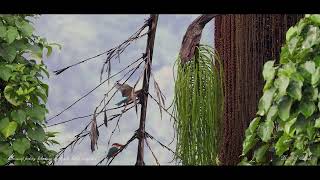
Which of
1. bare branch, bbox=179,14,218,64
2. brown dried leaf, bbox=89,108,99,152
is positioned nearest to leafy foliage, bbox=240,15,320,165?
bare branch, bbox=179,14,218,64

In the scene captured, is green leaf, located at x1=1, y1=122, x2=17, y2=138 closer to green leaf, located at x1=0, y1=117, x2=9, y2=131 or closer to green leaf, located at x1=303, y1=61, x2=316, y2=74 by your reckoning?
green leaf, located at x1=0, y1=117, x2=9, y2=131

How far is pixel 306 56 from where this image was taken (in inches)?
67.6

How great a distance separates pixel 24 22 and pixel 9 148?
407 mm

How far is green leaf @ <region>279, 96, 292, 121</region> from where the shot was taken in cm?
170

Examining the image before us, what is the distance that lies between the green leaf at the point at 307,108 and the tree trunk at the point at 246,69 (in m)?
0.39

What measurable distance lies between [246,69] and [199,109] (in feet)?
0.85

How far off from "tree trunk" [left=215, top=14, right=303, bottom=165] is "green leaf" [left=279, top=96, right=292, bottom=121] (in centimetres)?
37

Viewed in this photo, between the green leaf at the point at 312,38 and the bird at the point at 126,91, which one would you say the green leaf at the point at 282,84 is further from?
the bird at the point at 126,91

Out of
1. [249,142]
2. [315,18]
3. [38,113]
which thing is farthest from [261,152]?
[38,113]

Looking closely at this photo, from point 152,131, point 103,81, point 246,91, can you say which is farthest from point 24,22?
point 246,91

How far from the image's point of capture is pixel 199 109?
1988 millimetres

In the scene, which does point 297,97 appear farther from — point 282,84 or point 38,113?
point 38,113
